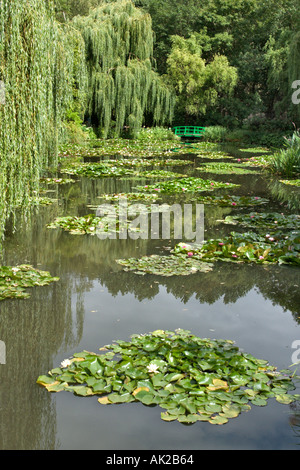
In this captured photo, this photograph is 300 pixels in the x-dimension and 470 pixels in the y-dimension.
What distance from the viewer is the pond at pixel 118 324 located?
284 centimetres

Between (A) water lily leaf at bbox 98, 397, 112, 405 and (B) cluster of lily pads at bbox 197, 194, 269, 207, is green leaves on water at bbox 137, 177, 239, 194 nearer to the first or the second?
(B) cluster of lily pads at bbox 197, 194, 269, 207

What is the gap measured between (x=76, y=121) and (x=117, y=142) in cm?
378

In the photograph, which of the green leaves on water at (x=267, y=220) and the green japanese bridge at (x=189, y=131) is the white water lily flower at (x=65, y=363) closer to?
the green leaves on water at (x=267, y=220)

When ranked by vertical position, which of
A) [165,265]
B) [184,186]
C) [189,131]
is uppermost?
[189,131]

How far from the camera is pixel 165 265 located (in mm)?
5773

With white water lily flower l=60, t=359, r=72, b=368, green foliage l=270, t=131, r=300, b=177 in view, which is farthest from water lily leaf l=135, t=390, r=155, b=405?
green foliage l=270, t=131, r=300, b=177

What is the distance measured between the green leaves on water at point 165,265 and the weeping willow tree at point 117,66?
1638 cm

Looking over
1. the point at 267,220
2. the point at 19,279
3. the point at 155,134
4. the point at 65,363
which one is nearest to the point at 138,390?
the point at 65,363

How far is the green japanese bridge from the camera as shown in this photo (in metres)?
29.7

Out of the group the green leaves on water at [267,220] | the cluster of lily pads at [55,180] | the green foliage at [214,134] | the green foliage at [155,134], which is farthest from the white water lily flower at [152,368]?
the green foliage at [214,134]

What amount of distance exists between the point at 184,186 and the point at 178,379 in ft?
27.2

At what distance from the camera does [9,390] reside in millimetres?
3238

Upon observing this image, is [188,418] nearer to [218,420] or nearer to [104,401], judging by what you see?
[218,420]

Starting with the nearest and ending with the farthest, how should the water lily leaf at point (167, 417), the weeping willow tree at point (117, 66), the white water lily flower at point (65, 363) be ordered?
1. the water lily leaf at point (167, 417)
2. the white water lily flower at point (65, 363)
3. the weeping willow tree at point (117, 66)
